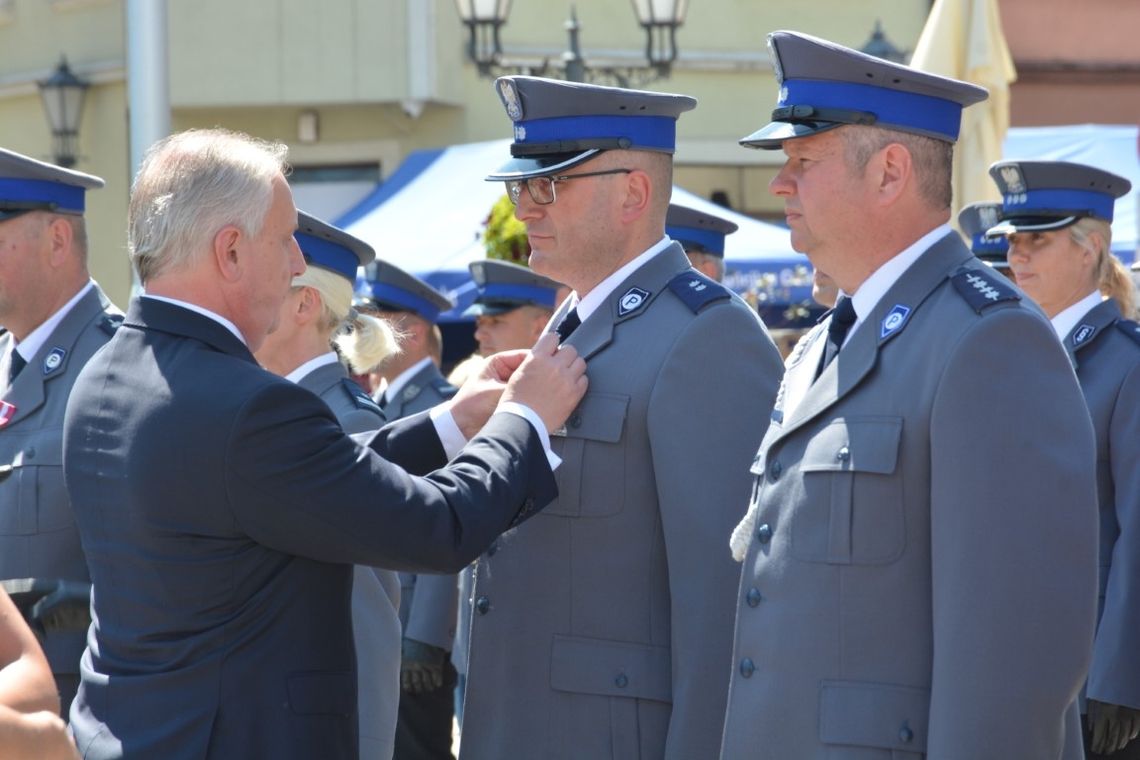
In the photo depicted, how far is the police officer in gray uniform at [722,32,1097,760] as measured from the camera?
2.65m

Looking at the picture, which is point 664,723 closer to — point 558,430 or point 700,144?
point 558,430

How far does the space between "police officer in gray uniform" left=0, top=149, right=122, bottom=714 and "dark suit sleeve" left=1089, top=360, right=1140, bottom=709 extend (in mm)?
2617

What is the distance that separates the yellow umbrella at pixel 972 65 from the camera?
7.69 meters

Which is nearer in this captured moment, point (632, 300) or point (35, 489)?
point (632, 300)

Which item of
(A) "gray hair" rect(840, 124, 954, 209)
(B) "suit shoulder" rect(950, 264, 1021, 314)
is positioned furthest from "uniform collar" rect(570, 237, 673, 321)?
(B) "suit shoulder" rect(950, 264, 1021, 314)

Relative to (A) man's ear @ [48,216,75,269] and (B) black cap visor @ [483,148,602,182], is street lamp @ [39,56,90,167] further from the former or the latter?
(B) black cap visor @ [483,148,602,182]

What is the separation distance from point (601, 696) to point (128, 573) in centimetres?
95

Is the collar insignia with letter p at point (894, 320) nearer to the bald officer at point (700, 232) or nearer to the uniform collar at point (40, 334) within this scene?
the uniform collar at point (40, 334)

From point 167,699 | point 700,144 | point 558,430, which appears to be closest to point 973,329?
point 558,430

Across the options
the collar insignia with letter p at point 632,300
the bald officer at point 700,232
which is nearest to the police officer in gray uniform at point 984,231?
the bald officer at point 700,232

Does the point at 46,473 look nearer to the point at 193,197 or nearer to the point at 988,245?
the point at 193,197

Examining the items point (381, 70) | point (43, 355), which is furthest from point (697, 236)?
point (381, 70)

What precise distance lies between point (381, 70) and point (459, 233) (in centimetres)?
506

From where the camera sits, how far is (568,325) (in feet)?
12.1
